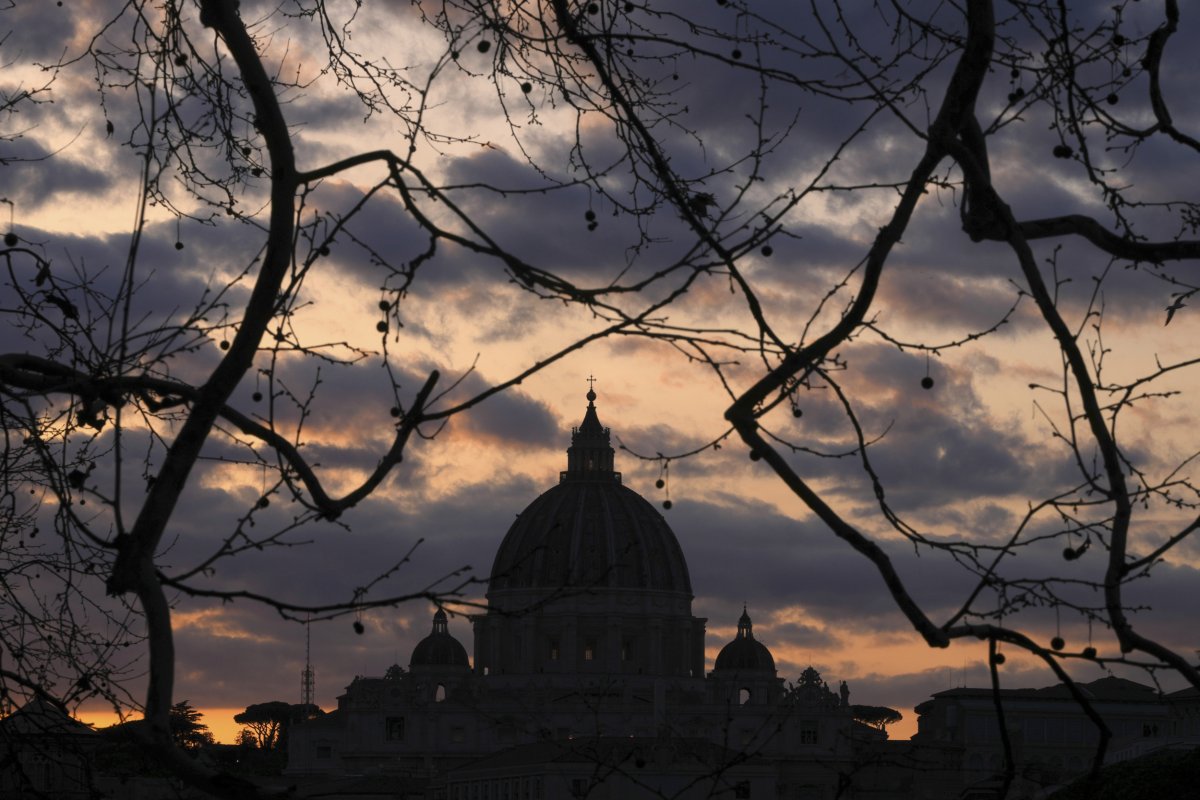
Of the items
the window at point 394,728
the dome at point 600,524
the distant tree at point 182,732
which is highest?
the dome at point 600,524

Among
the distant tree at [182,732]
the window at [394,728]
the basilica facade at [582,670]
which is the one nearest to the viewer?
the distant tree at [182,732]

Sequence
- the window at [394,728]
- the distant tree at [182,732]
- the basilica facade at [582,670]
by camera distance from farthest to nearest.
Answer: the window at [394,728] → the basilica facade at [582,670] → the distant tree at [182,732]

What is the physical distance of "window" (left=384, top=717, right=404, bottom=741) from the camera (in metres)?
141

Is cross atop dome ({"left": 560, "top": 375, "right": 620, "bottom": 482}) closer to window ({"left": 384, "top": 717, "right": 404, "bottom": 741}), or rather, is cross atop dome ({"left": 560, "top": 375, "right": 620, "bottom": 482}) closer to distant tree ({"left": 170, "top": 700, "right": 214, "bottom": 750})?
window ({"left": 384, "top": 717, "right": 404, "bottom": 741})

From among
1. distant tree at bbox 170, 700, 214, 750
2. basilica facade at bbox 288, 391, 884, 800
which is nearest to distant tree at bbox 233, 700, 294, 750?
basilica facade at bbox 288, 391, 884, 800

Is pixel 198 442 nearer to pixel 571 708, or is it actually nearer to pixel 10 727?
pixel 10 727

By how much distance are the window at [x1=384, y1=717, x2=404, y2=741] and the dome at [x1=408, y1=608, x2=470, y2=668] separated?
8.03 metres

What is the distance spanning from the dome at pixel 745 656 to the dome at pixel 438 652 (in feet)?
55.8

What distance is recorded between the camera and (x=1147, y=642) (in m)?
5.42

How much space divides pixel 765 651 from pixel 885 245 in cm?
14775

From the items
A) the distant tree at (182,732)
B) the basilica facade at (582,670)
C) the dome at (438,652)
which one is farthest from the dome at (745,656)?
the distant tree at (182,732)

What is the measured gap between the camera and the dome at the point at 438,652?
150 m

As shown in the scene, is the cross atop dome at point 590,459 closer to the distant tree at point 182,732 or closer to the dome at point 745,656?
the dome at point 745,656

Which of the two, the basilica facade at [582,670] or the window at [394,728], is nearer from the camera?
the basilica facade at [582,670]
